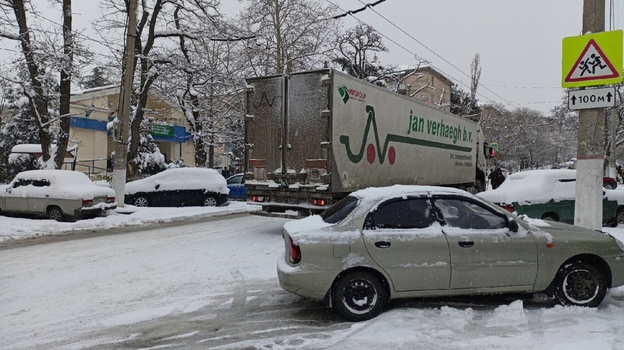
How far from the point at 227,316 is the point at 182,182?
46.5ft

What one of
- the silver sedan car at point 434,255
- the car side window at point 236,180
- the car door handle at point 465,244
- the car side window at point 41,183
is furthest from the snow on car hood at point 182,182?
the car door handle at point 465,244

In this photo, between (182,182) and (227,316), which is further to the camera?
(182,182)

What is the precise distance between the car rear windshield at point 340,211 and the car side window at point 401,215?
0.32 m

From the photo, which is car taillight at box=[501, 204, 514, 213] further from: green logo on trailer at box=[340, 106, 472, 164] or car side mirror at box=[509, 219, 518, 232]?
car side mirror at box=[509, 219, 518, 232]

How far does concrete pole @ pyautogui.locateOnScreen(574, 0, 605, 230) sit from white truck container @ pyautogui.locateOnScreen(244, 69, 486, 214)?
4.75 m

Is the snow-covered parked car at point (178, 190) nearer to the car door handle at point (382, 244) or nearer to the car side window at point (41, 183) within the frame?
the car side window at point (41, 183)

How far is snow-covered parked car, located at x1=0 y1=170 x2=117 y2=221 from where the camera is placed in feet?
47.1

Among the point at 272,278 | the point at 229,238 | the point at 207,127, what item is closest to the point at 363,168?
the point at 229,238

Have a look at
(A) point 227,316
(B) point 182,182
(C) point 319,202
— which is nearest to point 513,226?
(A) point 227,316

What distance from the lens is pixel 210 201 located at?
64.3ft

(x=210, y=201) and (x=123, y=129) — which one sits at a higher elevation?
(x=123, y=129)

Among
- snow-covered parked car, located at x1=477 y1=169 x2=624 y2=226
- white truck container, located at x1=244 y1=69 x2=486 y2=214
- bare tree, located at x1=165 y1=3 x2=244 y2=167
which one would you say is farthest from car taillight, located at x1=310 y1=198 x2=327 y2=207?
bare tree, located at x1=165 y1=3 x2=244 y2=167

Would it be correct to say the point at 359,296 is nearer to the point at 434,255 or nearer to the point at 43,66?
the point at 434,255

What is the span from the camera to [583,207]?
23.2 feet
